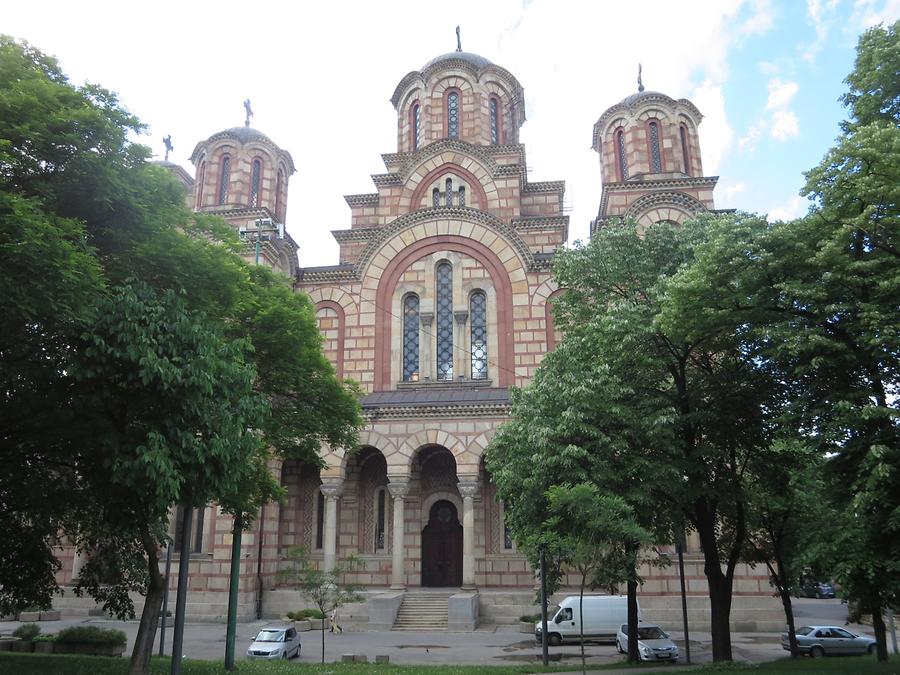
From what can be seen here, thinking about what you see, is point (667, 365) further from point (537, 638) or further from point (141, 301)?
point (141, 301)

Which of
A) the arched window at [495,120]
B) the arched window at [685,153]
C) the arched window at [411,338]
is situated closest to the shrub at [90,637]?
the arched window at [411,338]

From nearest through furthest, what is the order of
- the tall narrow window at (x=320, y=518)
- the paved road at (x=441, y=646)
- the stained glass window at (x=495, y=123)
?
the paved road at (x=441, y=646) < the tall narrow window at (x=320, y=518) < the stained glass window at (x=495, y=123)

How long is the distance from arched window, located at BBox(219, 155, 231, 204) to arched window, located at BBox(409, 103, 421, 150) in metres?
9.19

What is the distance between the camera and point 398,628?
79.3 feet

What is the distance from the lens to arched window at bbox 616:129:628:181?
111ft

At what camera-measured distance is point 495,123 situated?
37.5 m

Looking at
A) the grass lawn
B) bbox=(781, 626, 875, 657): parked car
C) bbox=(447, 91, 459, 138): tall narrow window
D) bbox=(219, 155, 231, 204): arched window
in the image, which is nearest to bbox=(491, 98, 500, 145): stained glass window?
bbox=(447, 91, 459, 138): tall narrow window

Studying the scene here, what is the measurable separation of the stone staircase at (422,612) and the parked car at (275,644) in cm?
521

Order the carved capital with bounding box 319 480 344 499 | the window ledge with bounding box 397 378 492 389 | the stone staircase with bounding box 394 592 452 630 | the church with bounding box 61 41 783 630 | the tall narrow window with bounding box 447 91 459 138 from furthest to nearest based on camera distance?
the tall narrow window with bounding box 447 91 459 138
the window ledge with bounding box 397 378 492 389
the carved capital with bounding box 319 480 344 499
the church with bounding box 61 41 783 630
the stone staircase with bounding box 394 592 452 630

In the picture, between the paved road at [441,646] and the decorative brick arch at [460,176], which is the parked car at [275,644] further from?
the decorative brick arch at [460,176]

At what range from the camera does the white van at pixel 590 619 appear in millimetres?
Result: 23328

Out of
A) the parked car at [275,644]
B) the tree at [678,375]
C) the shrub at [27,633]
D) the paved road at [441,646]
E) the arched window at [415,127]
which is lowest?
the paved road at [441,646]

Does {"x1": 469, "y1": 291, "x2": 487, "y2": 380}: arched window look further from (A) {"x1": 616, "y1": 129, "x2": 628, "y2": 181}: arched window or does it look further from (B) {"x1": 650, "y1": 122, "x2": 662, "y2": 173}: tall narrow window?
(B) {"x1": 650, "y1": 122, "x2": 662, "y2": 173}: tall narrow window

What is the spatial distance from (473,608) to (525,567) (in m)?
3.93
